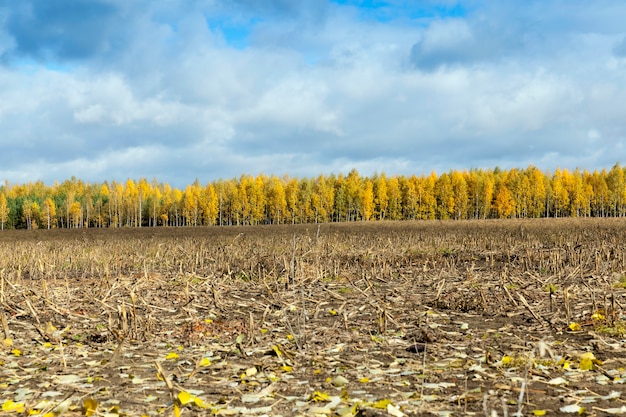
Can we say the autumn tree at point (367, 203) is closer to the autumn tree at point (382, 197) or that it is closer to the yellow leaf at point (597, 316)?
the autumn tree at point (382, 197)

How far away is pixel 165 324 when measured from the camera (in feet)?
33.1

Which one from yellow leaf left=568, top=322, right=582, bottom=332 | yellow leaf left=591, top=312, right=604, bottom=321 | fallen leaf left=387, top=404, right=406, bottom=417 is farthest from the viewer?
yellow leaf left=591, top=312, right=604, bottom=321

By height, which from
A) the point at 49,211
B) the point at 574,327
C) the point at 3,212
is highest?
the point at 49,211

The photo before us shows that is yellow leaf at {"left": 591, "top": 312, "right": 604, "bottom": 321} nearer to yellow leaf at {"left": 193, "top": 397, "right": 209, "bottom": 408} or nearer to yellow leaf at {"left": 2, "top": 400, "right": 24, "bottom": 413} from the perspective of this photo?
yellow leaf at {"left": 193, "top": 397, "right": 209, "bottom": 408}

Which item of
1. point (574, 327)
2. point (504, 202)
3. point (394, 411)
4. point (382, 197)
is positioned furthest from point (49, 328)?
point (504, 202)

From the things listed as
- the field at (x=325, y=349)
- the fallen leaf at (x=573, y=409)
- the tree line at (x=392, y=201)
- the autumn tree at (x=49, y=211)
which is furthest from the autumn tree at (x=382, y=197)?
the fallen leaf at (x=573, y=409)

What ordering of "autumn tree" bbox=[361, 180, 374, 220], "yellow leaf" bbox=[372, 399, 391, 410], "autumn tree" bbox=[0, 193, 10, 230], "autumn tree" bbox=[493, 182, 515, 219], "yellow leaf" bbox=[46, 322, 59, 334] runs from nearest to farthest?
"yellow leaf" bbox=[372, 399, 391, 410] → "yellow leaf" bbox=[46, 322, 59, 334] → "autumn tree" bbox=[493, 182, 515, 219] → "autumn tree" bbox=[361, 180, 374, 220] → "autumn tree" bbox=[0, 193, 10, 230]

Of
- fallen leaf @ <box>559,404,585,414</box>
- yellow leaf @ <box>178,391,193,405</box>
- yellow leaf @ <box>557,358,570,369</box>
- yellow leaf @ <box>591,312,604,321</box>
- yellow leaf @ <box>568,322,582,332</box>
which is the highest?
yellow leaf @ <box>591,312,604,321</box>

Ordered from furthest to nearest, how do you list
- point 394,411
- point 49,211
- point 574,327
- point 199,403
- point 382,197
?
point 49,211 → point 382,197 → point 574,327 → point 199,403 → point 394,411

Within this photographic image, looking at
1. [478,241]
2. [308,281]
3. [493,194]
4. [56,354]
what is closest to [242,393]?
[56,354]

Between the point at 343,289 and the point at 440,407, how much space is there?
7508mm

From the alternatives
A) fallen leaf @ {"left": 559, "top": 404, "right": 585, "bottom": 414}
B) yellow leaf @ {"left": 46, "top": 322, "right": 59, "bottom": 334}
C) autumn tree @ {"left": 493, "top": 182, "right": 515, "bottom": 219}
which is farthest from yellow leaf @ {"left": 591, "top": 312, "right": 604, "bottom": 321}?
autumn tree @ {"left": 493, "top": 182, "right": 515, "bottom": 219}

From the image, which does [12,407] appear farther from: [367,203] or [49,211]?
[49,211]

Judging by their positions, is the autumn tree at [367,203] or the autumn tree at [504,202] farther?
the autumn tree at [367,203]
